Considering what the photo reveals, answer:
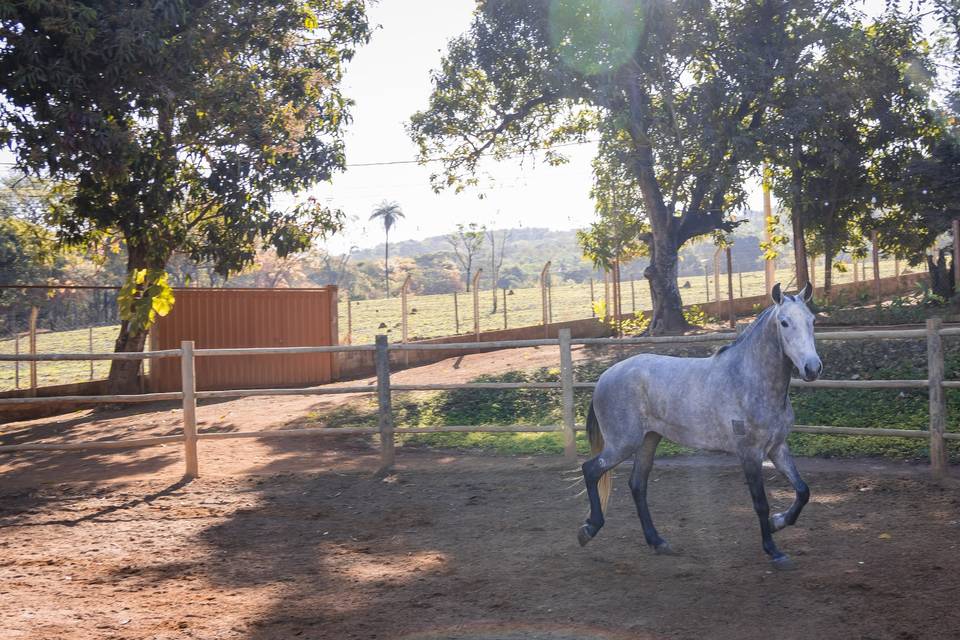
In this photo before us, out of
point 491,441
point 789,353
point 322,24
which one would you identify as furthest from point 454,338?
point 789,353

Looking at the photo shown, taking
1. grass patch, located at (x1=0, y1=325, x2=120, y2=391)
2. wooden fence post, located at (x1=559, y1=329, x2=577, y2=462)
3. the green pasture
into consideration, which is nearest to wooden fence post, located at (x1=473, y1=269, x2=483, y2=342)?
the green pasture

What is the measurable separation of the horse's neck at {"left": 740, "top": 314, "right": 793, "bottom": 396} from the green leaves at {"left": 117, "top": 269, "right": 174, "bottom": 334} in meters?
10.1

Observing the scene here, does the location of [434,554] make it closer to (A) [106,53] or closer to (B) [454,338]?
(A) [106,53]

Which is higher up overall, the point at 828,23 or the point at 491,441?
the point at 828,23

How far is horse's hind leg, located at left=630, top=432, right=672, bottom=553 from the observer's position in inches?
210

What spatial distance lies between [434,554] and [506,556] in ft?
1.61

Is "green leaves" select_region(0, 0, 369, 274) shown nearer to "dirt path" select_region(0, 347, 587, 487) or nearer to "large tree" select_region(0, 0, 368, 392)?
"large tree" select_region(0, 0, 368, 392)

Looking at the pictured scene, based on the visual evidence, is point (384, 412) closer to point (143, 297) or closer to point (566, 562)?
point (566, 562)

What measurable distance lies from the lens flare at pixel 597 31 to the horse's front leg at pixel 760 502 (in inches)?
435

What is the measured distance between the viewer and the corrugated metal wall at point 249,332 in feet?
48.7

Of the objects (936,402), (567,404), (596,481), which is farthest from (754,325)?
(567,404)

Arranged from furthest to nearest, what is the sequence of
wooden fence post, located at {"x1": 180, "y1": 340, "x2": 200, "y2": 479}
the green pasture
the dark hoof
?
the green pasture, wooden fence post, located at {"x1": 180, "y1": 340, "x2": 200, "y2": 479}, the dark hoof

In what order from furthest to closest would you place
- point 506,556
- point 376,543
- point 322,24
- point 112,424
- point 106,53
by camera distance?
point 322,24 < point 112,424 < point 106,53 < point 376,543 < point 506,556

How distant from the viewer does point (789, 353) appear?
4.79 meters
